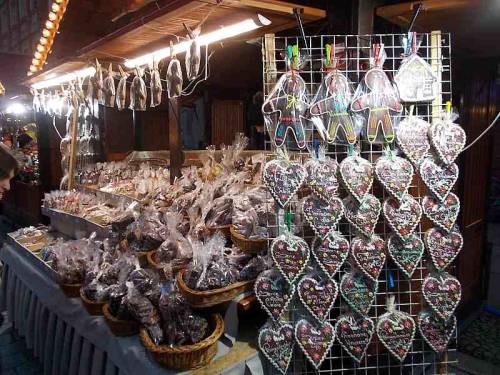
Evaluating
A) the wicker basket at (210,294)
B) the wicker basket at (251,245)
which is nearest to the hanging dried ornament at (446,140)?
the wicker basket at (251,245)

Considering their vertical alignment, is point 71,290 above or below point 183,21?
below

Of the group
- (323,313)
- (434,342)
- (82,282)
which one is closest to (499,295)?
(434,342)

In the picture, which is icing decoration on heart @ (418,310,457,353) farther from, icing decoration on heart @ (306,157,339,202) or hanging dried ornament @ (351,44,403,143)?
hanging dried ornament @ (351,44,403,143)

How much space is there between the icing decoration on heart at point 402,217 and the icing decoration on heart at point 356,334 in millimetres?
570

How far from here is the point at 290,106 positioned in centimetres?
210

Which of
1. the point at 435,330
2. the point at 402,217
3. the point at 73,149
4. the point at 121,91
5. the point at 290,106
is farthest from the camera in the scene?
the point at 73,149

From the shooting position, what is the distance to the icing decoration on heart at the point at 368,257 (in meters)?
2.21

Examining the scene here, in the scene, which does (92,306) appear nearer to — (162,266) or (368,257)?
(162,266)

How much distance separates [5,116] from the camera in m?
15.8

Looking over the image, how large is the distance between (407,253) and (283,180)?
866 mm

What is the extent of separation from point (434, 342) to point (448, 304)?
257 mm

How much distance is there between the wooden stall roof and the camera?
2.11 metres

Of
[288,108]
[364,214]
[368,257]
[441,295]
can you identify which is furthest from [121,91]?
[441,295]

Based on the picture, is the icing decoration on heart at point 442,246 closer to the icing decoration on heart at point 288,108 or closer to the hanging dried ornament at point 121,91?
the icing decoration on heart at point 288,108
